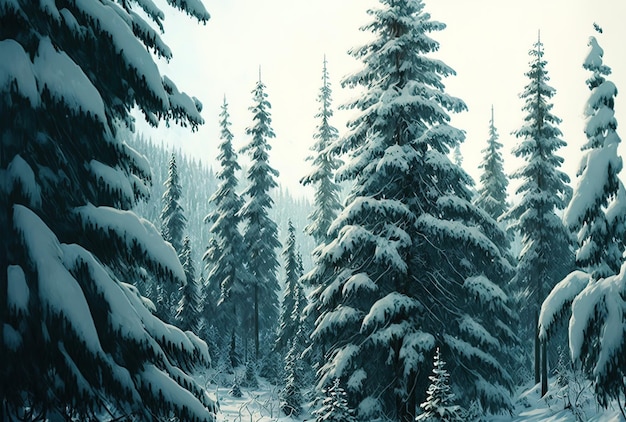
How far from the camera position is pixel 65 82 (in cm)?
439

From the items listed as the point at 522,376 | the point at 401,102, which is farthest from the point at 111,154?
the point at 522,376

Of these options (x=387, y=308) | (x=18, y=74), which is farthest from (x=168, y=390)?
(x=387, y=308)

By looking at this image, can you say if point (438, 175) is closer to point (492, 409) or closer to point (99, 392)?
point (492, 409)

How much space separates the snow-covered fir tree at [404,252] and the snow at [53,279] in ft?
26.4

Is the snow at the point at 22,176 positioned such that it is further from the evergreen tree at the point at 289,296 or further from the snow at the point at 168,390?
the evergreen tree at the point at 289,296

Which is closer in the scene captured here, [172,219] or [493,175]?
[493,175]

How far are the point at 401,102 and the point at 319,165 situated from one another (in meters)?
20.1

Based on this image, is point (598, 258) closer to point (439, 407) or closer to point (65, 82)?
point (439, 407)

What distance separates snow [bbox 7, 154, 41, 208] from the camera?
4488 mm

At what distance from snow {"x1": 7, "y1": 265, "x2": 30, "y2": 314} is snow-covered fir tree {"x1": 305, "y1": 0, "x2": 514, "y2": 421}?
27.5 ft

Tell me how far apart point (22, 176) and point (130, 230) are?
1102mm

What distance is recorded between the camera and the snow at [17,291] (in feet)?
13.3

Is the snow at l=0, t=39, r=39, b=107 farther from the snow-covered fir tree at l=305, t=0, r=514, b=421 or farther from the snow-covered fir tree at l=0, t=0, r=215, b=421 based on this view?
the snow-covered fir tree at l=305, t=0, r=514, b=421

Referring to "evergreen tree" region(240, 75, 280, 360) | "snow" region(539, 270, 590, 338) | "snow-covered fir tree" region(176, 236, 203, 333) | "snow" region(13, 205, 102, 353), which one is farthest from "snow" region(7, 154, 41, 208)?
"snow-covered fir tree" region(176, 236, 203, 333)
